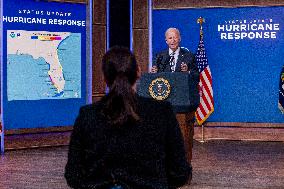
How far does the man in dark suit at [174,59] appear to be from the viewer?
527 centimetres

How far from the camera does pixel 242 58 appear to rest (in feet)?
33.0

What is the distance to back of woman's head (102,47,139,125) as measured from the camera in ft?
6.74

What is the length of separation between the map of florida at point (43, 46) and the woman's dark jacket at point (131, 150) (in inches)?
271

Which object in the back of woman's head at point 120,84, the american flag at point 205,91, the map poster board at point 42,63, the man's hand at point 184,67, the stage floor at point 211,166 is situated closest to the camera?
the back of woman's head at point 120,84

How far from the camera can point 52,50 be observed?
30.5 feet

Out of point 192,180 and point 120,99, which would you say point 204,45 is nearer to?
point 192,180

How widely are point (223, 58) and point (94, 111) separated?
8187mm

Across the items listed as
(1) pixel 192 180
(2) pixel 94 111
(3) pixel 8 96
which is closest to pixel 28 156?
(3) pixel 8 96

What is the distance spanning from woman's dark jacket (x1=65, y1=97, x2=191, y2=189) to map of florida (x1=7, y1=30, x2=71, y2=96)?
6.88 m

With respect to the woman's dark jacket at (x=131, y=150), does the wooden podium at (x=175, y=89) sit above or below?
above

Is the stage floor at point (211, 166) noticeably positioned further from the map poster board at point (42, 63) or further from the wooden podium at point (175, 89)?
the wooden podium at point (175, 89)

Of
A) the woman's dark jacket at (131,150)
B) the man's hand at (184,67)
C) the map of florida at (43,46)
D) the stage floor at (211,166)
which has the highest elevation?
the map of florida at (43,46)

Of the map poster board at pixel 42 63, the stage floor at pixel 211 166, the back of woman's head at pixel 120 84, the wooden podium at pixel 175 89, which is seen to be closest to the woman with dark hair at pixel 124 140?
the back of woman's head at pixel 120 84

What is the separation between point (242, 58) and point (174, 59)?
4.82m
